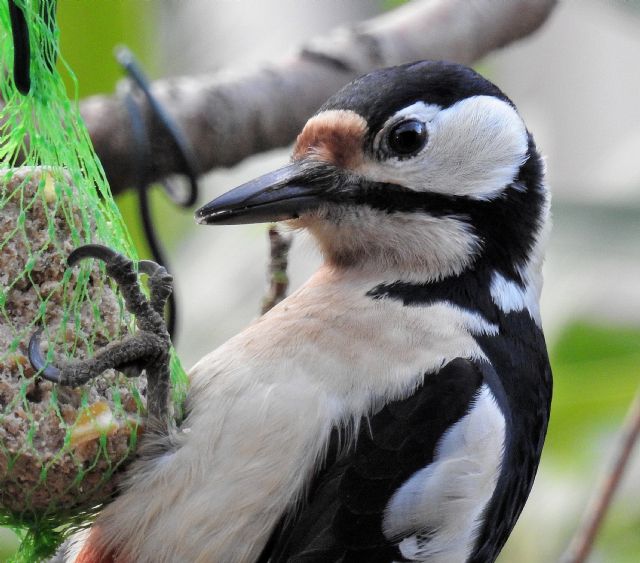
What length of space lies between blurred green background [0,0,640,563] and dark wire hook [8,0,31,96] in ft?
2.12

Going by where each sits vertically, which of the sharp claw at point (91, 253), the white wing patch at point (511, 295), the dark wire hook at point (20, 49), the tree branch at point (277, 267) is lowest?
the white wing patch at point (511, 295)

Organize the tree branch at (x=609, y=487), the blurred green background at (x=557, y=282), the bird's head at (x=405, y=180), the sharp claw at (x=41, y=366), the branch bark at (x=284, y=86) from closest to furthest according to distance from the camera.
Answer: the sharp claw at (x=41, y=366) → the bird's head at (x=405, y=180) → the tree branch at (x=609, y=487) → the branch bark at (x=284, y=86) → the blurred green background at (x=557, y=282)

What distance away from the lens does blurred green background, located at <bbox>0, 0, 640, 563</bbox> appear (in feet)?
8.63

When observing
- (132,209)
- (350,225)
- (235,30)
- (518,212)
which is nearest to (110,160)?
(132,209)

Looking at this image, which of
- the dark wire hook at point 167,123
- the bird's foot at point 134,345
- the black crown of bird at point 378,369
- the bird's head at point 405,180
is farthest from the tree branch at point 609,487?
the dark wire hook at point 167,123

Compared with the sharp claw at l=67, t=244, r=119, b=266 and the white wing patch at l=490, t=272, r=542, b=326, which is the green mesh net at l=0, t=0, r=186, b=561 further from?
the white wing patch at l=490, t=272, r=542, b=326

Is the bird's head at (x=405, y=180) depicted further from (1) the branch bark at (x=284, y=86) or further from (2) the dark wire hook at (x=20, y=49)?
(1) the branch bark at (x=284, y=86)

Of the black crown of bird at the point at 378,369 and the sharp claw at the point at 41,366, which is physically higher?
the sharp claw at the point at 41,366

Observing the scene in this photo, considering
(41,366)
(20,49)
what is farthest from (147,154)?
(41,366)

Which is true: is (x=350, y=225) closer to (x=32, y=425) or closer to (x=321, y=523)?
(x=321, y=523)

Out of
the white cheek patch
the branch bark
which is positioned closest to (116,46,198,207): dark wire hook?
the branch bark

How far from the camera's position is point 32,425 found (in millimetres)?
1477

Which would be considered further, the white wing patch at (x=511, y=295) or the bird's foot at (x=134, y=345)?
the white wing patch at (x=511, y=295)

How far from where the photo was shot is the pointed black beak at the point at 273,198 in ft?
5.67
